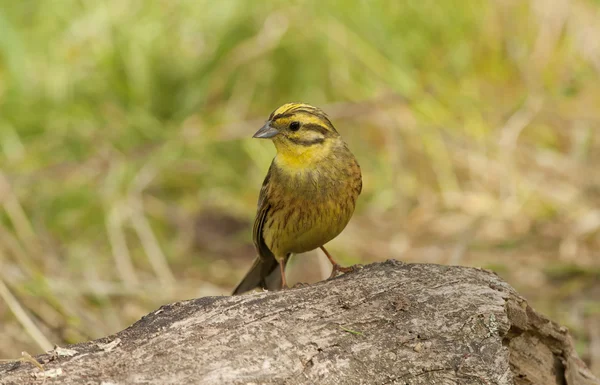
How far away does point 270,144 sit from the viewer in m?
7.70

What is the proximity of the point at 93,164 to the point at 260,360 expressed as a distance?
496 centimetres

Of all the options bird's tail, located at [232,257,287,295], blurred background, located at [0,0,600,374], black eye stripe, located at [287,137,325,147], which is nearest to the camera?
black eye stripe, located at [287,137,325,147]

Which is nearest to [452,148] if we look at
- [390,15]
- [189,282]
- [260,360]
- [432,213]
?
[432,213]

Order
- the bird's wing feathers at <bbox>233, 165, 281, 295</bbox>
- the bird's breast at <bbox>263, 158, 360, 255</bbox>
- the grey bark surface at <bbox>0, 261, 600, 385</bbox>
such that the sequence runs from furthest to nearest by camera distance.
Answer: the bird's wing feathers at <bbox>233, 165, 281, 295</bbox> → the bird's breast at <bbox>263, 158, 360, 255</bbox> → the grey bark surface at <bbox>0, 261, 600, 385</bbox>

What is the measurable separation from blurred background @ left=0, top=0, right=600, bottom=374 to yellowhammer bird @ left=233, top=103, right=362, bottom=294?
1.63 meters

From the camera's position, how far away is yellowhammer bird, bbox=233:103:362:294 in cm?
387

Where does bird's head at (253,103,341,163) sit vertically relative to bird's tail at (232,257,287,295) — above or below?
above

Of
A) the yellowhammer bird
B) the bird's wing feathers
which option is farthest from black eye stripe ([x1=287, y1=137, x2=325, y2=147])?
the bird's wing feathers

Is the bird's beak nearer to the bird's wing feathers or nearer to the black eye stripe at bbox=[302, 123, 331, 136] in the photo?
the black eye stripe at bbox=[302, 123, 331, 136]

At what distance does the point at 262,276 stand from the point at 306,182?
85 cm

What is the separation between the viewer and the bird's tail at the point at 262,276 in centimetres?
447

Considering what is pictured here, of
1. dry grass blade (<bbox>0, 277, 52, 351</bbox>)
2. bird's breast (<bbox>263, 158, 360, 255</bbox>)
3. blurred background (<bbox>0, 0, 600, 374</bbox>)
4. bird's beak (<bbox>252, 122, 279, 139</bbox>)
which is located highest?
blurred background (<bbox>0, 0, 600, 374</bbox>)

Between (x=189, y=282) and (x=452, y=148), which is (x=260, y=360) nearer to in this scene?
(x=189, y=282)

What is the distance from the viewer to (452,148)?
7.47 metres
